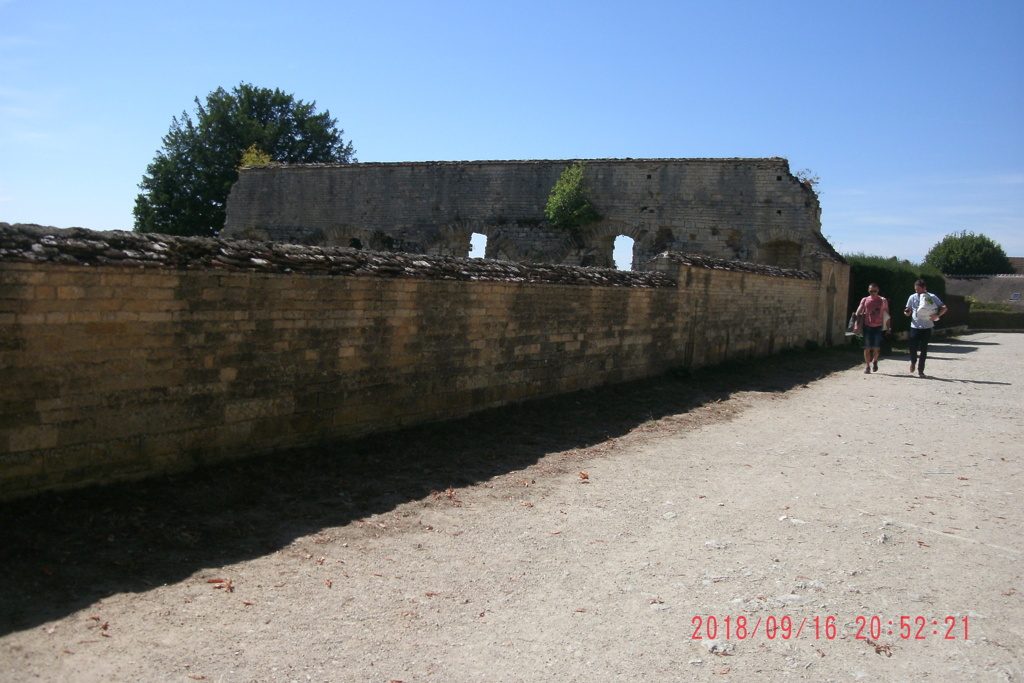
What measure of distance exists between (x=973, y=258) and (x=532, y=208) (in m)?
45.2

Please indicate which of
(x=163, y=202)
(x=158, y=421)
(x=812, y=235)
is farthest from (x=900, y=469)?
(x=163, y=202)

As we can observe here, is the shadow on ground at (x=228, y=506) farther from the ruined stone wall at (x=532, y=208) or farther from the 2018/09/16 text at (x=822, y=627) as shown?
the ruined stone wall at (x=532, y=208)

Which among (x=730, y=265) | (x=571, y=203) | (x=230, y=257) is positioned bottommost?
(x=230, y=257)

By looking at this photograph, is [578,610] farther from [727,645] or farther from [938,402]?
[938,402]

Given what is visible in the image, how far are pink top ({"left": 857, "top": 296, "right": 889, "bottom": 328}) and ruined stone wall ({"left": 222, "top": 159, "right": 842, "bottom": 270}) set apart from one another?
545 centimetres

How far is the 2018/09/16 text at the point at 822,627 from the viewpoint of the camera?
12.1 feet

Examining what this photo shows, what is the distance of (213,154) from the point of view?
38.2m

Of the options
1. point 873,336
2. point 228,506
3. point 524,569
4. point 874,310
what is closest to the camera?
point 524,569

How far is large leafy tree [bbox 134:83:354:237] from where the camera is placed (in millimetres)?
37312

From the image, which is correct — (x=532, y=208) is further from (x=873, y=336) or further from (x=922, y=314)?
(x=922, y=314)

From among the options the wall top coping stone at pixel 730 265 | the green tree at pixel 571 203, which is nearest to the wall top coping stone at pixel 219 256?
the wall top coping stone at pixel 730 265

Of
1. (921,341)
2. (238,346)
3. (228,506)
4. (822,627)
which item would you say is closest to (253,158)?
(921,341)

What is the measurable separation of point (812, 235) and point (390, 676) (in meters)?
20.3

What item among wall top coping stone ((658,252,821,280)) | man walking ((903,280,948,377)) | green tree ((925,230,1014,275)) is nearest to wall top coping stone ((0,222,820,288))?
wall top coping stone ((658,252,821,280))
